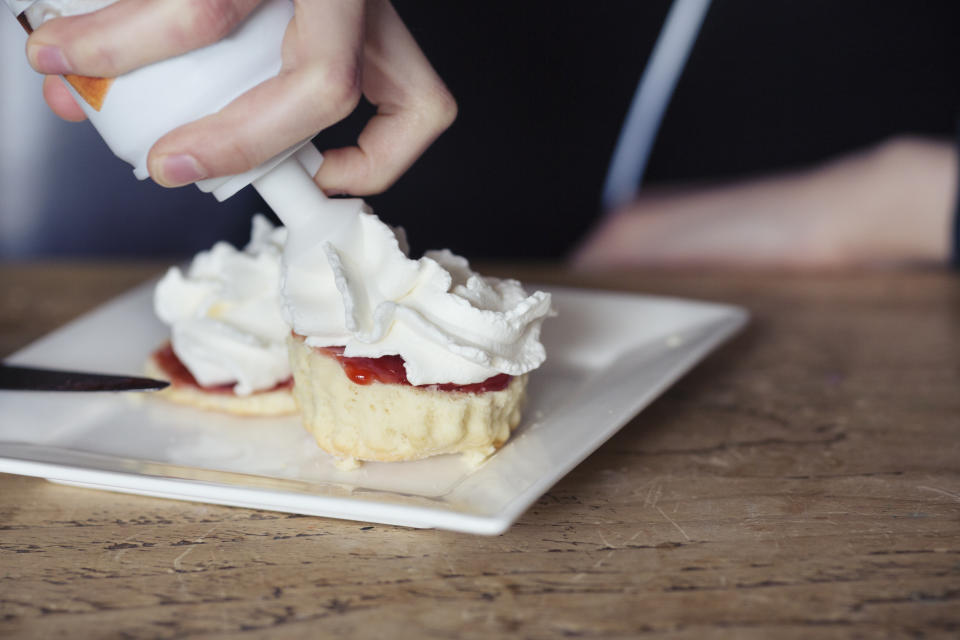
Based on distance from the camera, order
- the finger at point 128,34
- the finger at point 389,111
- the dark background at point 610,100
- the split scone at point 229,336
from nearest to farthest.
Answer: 1. the finger at point 128,34
2. the finger at point 389,111
3. the split scone at point 229,336
4. the dark background at point 610,100

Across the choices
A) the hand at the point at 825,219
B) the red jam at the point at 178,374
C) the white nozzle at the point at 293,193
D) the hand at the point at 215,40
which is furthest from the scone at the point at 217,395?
the hand at the point at 825,219

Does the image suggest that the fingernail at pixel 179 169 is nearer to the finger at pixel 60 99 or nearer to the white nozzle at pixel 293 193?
the white nozzle at pixel 293 193

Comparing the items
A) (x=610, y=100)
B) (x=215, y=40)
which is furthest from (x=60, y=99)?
(x=610, y=100)

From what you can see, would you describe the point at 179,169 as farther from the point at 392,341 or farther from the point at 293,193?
the point at 392,341

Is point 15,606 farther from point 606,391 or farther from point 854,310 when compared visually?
point 854,310

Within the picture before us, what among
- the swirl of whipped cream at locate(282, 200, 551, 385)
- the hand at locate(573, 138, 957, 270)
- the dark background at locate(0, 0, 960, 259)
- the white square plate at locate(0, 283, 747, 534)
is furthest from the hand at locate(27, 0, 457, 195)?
the dark background at locate(0, 0, 960, 259)

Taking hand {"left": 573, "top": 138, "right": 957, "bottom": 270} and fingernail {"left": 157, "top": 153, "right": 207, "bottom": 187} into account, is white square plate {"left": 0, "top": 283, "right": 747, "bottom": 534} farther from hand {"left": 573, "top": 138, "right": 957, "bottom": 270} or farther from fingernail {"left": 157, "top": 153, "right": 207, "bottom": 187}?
hand {"left": 573, "top": 138, "right": 957, "bottom": 270}

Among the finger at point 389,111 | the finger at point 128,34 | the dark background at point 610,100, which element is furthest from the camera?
the dark background at point 610,100
